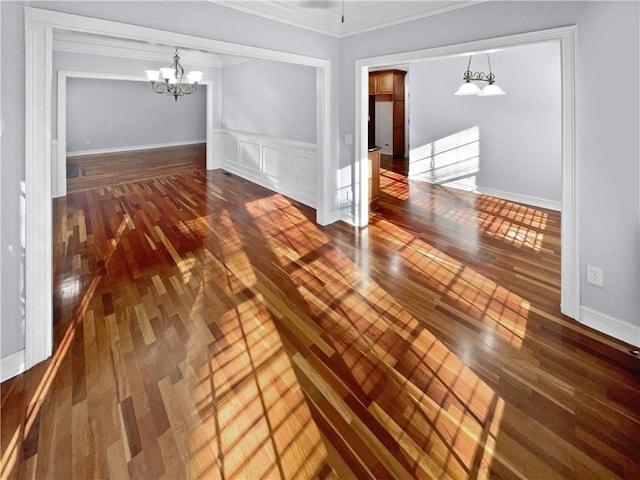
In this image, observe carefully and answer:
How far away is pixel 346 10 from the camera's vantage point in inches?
131

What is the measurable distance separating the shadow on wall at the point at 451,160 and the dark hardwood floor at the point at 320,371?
2.82 meters

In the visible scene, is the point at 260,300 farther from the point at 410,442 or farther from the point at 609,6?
the point at 609,6


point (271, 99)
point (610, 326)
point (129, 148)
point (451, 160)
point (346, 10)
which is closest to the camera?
point (610, 326)

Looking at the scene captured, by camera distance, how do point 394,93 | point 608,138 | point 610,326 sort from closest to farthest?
point 608,138, point 610,326, point 394,93

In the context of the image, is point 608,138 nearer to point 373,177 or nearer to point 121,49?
point 373,177

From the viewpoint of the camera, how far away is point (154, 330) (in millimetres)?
2436

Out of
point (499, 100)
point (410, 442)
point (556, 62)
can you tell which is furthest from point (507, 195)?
point (410, 442)

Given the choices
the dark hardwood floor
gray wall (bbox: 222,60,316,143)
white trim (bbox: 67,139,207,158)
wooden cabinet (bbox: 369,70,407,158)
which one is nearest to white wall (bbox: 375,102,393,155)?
wooden cabinet (bbox: 369,70,407,158)

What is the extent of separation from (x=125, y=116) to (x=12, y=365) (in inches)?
457

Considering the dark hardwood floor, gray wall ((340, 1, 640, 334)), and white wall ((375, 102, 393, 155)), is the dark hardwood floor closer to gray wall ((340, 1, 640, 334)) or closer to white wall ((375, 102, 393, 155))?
gray wall ((340, 1, 640, 334))

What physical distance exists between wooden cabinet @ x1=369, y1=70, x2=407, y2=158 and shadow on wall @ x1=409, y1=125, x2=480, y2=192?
2.76m

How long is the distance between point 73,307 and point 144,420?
156 cm

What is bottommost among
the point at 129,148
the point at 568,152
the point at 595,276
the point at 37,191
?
the point at 595,276

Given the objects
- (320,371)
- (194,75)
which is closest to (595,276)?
(320,371)
